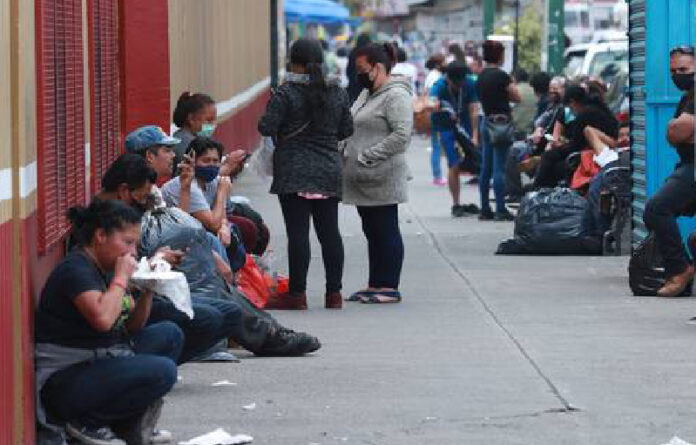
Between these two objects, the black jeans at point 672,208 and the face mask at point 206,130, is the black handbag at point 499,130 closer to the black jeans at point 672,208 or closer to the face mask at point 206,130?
the black jeans at point 672,208

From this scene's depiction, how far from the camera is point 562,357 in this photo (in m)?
11.1

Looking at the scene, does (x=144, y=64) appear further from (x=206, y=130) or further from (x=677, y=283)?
(x=677, y=283)

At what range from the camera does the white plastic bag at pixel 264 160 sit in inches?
531

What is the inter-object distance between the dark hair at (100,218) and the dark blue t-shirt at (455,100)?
14.5 m

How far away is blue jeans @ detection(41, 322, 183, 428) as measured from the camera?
798cm

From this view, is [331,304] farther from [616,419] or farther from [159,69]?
[616,419]

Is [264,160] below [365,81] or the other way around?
below

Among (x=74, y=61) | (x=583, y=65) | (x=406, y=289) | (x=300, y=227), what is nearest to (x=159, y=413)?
(x=74, y=61)

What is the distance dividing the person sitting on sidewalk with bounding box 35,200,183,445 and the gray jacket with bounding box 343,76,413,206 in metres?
5.44

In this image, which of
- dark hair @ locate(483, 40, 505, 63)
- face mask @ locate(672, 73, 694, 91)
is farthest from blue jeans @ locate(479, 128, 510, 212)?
face mask @ locate(672, 73, 694, 91)

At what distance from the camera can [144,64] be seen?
44.3 feet

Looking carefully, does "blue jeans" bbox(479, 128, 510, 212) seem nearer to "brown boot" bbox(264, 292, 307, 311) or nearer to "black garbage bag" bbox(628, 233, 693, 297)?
"black garbage bag" bbox(628, 233, 693, 297)

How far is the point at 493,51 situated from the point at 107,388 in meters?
13.4

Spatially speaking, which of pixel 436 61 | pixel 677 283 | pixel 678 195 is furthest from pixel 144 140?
pixel 436 61
